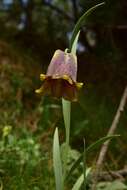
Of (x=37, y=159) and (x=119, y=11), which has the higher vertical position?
(x=119, y=11)

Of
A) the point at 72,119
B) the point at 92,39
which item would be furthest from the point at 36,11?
the point at 72,119

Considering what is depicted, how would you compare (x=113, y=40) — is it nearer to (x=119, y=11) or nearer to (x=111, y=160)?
(x=119, y=11)

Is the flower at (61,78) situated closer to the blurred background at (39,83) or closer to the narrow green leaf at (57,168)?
the narrow green leaf at (57,168)

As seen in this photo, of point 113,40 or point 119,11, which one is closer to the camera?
point 119,11

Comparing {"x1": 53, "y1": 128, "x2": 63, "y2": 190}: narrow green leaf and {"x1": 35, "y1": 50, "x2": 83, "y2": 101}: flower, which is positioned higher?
{"x1": 35, "y1": 50, "x2": 83, "y2": 101}: flower

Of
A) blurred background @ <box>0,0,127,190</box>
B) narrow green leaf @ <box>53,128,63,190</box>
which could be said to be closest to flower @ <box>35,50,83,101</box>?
narrow green leaf @ <box>53,128,63,190</box>

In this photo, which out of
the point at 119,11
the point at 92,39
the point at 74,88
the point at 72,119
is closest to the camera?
the point at 74,88

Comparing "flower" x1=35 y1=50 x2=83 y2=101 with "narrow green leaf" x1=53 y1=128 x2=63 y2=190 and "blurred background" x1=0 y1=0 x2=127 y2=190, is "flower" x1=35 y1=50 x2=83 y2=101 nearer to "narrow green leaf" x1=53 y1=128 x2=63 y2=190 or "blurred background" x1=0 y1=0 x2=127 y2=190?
"narrow green leaf" x1=53 y1=128 x2=63 y2=190
